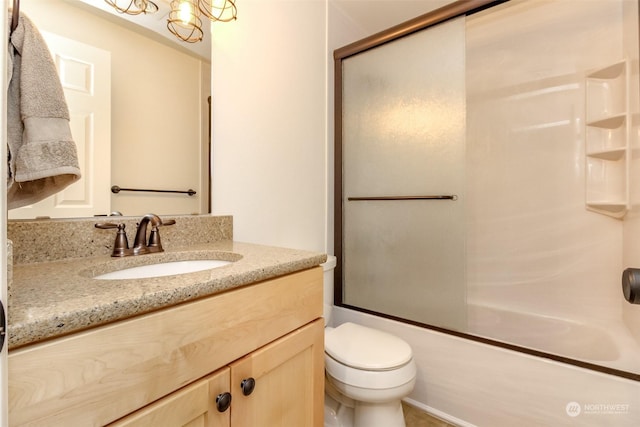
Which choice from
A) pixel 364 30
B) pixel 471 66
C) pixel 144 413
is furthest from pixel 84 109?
pixel 471 66

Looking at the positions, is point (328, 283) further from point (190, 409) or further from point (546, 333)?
point (546, 333)

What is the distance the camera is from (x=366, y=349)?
1220 mm

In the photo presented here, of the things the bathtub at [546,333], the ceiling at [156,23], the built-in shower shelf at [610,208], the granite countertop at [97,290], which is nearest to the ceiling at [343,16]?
the ceiling at [156,23]

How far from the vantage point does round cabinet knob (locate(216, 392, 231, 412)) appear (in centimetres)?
60

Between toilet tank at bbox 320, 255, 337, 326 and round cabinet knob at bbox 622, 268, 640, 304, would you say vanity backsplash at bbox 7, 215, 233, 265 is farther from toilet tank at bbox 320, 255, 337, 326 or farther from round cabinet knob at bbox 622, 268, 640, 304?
round cabinet knob at bbox 622, 268, 640, 304

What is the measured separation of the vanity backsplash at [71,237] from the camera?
0.76m

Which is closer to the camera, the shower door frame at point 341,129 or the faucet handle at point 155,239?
the faucet handle at point 155,239

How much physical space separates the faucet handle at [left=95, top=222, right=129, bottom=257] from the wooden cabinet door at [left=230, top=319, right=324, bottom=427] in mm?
543

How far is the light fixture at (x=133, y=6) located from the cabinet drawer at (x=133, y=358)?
1.06 metres

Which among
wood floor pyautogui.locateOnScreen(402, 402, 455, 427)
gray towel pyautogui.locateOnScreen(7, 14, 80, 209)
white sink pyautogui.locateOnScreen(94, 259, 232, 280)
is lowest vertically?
wood floor pyautogui.locateOnScreen(402, 402, 455, 427)

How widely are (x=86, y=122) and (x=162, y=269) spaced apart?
0.53m

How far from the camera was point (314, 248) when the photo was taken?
5.77 feet

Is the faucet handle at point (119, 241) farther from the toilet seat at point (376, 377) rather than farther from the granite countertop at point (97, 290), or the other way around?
the toilet seat at point (376, 377)

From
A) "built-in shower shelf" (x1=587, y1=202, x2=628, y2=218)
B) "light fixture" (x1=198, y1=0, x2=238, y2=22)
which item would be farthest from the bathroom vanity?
"built-in shower shelf" (x1=587, y1=202, x2=628, y2=218)
